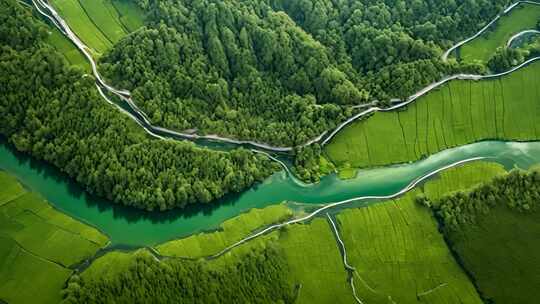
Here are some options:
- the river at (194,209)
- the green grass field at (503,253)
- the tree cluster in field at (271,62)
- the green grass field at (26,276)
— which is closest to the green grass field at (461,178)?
the river at (194,209)

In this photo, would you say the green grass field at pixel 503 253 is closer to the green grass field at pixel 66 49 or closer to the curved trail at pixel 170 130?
the curved trail at pixel 170 130

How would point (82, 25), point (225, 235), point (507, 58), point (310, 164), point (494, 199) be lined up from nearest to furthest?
point (225, 235), point (494, 199), point (310, 164), point (82, 25), point (507, 58)

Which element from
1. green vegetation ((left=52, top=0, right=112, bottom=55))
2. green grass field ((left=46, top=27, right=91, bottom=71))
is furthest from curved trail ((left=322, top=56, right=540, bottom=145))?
green grass field ((left=46, top=27, right=91, bottom=71))

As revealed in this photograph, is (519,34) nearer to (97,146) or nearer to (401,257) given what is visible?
(401,257)

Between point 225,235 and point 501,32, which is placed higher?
point 225,235

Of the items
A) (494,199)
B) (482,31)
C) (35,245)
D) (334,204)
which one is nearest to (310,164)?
(334,204)

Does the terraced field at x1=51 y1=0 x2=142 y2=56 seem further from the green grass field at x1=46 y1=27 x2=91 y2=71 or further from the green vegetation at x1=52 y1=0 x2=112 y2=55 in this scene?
the green grass field at x1=46 y1=27 x2=91 y2=71

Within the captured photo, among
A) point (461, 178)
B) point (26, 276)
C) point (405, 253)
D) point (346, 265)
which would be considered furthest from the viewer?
point (461, 178)
